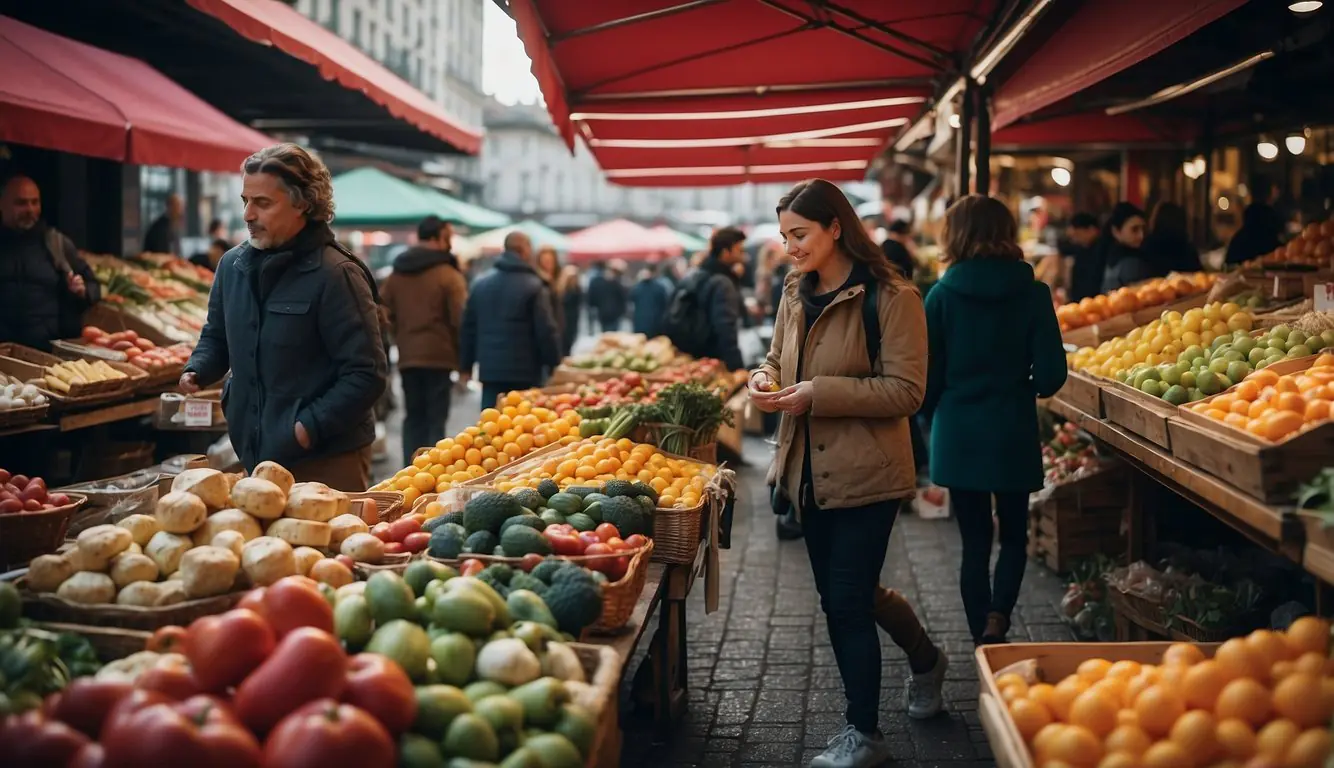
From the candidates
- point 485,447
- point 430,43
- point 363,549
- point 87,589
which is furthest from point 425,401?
point 430,43

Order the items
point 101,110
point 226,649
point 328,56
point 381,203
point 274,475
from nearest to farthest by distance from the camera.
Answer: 1. point 226,649
2. point 274,475
3. point 101,110
4. point 328,56
5. point 381,203

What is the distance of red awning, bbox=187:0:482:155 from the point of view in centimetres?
825

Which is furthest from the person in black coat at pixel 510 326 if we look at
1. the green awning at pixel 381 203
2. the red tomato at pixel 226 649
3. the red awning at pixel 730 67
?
the red tomato at pixel 226 649

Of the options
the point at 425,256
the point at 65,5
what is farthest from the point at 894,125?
the point at 65,5

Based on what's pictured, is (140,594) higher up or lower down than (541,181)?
lower down

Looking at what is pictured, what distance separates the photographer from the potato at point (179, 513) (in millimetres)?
3473

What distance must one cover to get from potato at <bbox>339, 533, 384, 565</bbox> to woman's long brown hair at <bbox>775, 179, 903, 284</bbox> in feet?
5.74

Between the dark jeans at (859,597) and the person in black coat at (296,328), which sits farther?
the person in black coat at (296,328)

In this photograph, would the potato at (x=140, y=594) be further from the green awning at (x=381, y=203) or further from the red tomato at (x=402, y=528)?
the green awning at (x=381, y=203)

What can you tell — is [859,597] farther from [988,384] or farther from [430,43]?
[430,43]

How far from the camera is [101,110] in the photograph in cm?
805

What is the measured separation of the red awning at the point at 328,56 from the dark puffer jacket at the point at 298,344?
329 cm

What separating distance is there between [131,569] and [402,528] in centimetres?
91

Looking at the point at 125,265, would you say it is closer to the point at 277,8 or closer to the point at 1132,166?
the point at 277,8
